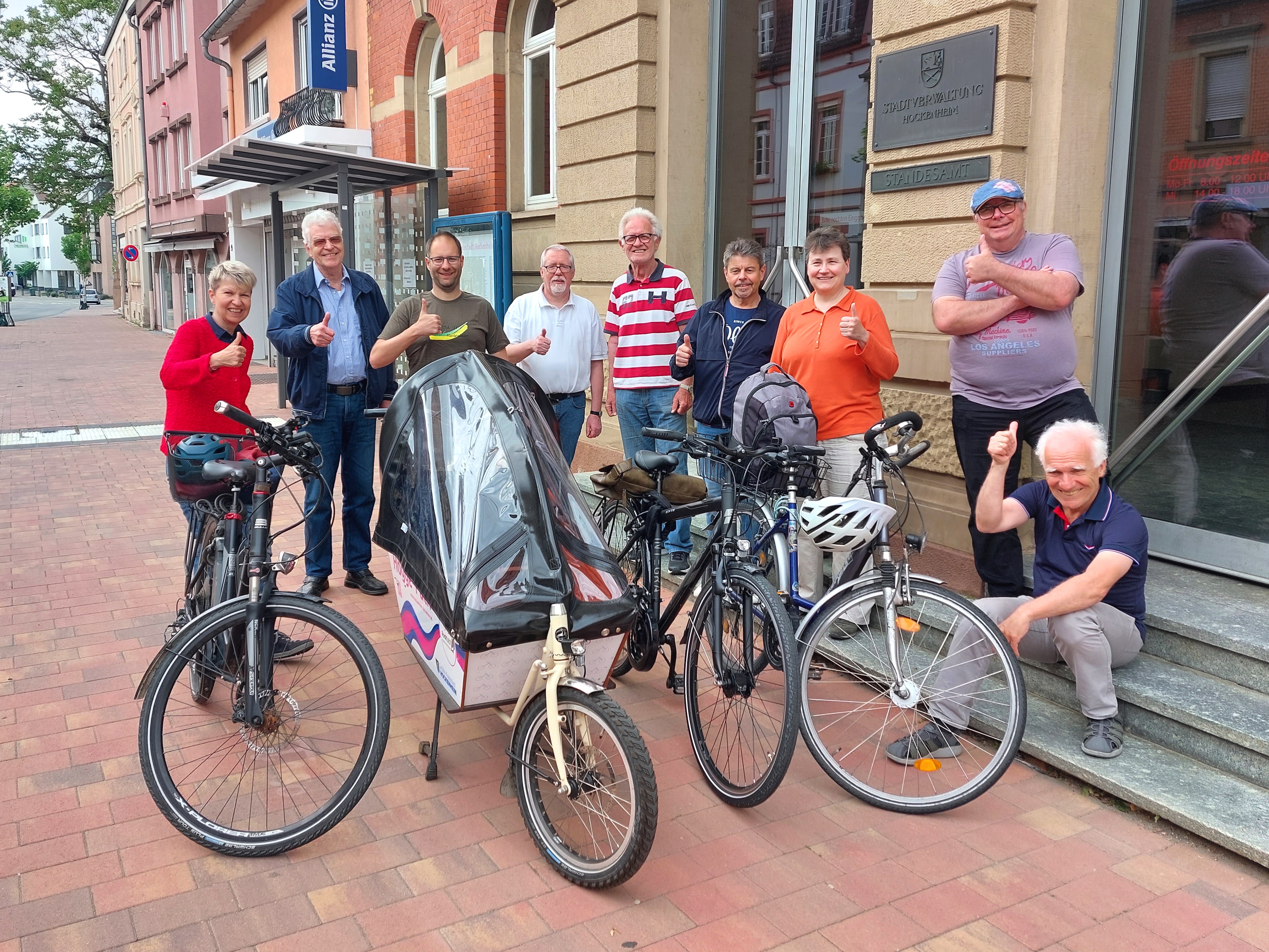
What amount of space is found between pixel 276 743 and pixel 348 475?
8.13 feet

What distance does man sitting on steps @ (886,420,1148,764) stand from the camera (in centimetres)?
375

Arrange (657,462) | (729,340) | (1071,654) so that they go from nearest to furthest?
(1071,654), (657,462), (729,340)

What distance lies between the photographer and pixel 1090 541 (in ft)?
12.6

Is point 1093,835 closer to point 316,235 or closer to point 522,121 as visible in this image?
point 316,235

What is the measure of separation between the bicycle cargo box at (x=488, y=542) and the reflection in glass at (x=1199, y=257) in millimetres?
3036

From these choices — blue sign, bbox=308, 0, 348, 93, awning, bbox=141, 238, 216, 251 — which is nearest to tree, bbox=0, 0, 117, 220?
awning, bbox=141, 238, 216, 251

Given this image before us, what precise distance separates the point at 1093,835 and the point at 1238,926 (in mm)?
554

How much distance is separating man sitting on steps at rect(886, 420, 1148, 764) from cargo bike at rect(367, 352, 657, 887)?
1.33 metres

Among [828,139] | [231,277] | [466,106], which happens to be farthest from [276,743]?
[466,106]

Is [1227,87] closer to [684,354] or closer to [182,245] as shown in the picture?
[684,354]

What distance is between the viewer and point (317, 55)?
1442 centimetres

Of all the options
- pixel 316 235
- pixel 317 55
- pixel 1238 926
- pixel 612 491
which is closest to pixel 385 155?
pixel 317 55

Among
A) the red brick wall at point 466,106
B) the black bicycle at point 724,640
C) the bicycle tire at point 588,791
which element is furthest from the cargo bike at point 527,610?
the red brick wall at point 466,106

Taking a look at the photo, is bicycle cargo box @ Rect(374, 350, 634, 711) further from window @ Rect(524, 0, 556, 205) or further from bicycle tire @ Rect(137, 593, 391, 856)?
window @ Rect(524, 0, 556, 205)
